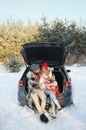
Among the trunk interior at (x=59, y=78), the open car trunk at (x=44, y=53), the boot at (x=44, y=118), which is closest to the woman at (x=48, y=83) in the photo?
the open car trunk at (x=44, y=53)

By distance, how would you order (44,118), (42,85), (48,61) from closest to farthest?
1. (44,118)
2. (42,85)
3. (48,61)

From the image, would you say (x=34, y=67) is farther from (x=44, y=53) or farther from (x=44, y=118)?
(x=44, y=118)

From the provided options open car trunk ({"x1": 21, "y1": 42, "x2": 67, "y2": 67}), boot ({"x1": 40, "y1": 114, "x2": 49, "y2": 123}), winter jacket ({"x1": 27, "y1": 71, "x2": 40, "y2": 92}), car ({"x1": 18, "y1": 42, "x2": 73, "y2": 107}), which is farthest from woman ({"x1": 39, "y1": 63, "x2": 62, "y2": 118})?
boot ({"x1": 40, "y1": 114, "x2": 49, "y2": 123})

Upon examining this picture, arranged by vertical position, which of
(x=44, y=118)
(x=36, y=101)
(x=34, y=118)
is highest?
Result: (x=36, y=101)

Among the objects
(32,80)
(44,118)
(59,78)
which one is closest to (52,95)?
(32,80)

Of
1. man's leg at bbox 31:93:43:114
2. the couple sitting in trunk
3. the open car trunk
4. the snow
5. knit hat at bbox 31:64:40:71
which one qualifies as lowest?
the snow

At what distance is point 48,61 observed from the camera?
37.7 feet

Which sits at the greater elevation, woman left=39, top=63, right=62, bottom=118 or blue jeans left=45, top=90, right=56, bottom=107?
woman left=39, top=63, right=62, bottom=118

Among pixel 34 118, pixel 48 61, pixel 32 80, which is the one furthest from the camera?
pixel 48 61

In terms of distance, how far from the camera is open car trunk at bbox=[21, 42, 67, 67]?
1094 cm

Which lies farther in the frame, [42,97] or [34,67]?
[34,67]

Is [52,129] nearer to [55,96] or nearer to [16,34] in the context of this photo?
[55,96]

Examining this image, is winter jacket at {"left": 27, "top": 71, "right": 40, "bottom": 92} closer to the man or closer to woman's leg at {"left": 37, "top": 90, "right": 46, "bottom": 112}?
the man

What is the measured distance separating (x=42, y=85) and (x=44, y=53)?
1178 millimetres
